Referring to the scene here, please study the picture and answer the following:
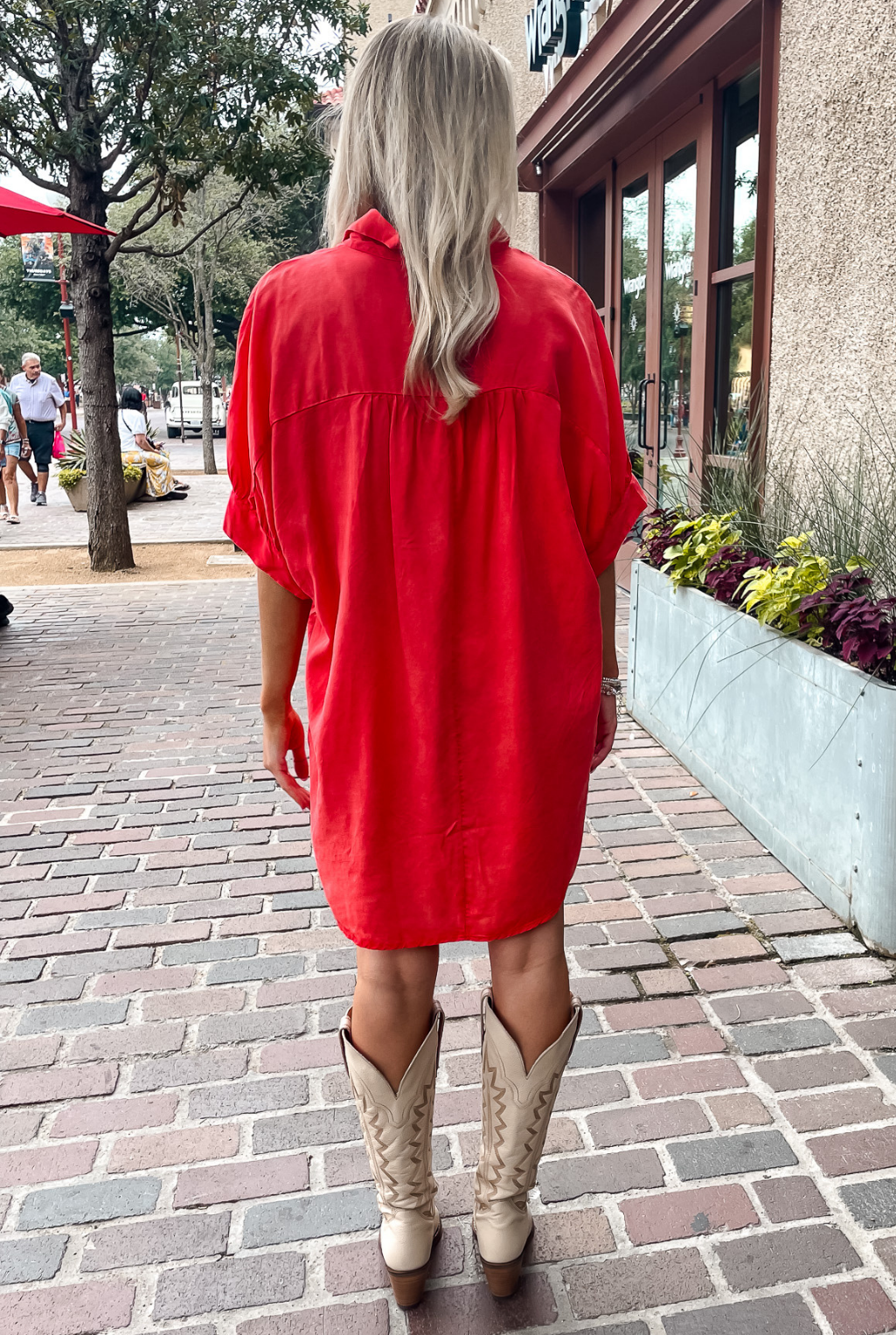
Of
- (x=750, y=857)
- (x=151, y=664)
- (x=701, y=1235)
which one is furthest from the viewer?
(x=151, y=664)

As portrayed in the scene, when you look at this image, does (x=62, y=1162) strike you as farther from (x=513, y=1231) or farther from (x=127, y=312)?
(x=127, y=312)

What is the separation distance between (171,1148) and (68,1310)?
42 centimetres

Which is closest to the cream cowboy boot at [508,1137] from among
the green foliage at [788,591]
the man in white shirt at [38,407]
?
the green foliage at [788,591]

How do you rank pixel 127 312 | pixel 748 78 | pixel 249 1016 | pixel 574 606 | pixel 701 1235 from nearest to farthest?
pixel 574 606
pixel 701 1235
pixel 249 1016
pixel 748 78
pixel 127 312

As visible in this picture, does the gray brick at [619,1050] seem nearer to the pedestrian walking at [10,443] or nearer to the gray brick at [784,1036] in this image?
the gray brick at [784,1036]

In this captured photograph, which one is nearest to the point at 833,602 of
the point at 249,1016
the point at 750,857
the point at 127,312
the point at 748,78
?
the point at 750,857

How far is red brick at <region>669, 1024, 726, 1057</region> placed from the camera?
254 centimetres

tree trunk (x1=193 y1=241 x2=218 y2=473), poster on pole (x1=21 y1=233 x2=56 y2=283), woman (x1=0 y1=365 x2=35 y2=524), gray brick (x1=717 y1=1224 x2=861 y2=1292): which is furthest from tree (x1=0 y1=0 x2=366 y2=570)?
poster on pole (x1=21 y1=233 x2=56 y2=283)

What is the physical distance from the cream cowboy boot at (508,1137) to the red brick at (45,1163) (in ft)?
2.92

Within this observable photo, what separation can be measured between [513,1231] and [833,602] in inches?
80.3

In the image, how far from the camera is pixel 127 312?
38031mm

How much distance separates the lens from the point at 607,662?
197cm

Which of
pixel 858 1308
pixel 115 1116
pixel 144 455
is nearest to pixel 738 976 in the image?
pixel 858 1308

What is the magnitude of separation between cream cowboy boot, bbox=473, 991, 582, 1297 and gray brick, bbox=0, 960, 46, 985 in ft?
5.38
